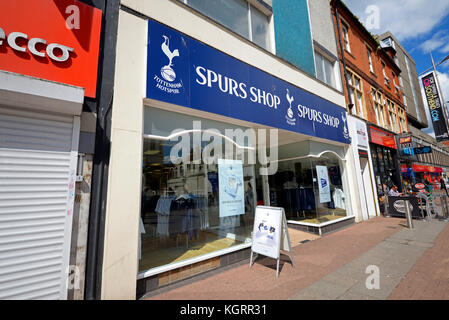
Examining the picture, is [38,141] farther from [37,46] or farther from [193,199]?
[193,199]

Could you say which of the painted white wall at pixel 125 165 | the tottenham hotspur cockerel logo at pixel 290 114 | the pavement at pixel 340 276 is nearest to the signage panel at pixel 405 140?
the pavement at pixel 340 276

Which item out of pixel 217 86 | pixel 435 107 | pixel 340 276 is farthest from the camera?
pixel 435 107

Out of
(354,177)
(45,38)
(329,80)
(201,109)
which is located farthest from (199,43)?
(354,177)

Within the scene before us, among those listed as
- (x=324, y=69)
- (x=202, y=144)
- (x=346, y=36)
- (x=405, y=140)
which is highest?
(x=346, y=36)

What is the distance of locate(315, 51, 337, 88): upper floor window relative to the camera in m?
8.95

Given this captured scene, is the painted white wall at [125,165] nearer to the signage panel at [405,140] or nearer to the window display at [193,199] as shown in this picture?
the window display at [193,199]

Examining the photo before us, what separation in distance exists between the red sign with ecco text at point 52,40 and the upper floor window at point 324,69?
28.3ft

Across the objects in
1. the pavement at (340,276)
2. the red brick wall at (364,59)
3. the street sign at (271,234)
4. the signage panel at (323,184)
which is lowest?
the pavement at (340,276)

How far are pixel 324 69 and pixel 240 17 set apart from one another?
17.8ft

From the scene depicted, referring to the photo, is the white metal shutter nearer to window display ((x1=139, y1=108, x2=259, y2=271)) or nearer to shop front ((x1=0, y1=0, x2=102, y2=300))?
shop front ((x1=0, y1=0, x2=102, y2=300))

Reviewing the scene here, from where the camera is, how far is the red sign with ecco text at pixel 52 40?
2.59 metres

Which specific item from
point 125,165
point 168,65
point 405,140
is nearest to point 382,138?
point 405,140

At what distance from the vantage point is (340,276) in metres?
3.67
